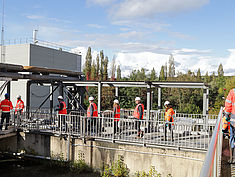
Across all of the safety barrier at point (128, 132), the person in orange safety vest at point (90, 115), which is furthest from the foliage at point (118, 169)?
the person in orange safety vest at point (90, 115)

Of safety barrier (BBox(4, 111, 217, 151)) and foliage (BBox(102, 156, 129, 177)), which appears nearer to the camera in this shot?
safety barrier (BBox(4, 111, 217, 151))

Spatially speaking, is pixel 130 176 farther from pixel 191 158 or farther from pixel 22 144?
pixel 22 144

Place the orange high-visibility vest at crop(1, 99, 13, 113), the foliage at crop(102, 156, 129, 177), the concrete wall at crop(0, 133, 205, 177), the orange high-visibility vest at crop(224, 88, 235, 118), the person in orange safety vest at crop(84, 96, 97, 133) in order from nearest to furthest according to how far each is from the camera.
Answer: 1. the orange high-visibility vest at crop(224, 88, 235, 118)
2. the concrete wall at crop(0, 133, 205, 177)
3. the foliage at crop(102, 156, 129, 177)
4. the person in orange safety vest at crop(84, 96, 97, 133)
5. the orange high-visibility vest at crop(1, 99, 13, 113)

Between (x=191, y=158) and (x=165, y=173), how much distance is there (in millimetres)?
1218

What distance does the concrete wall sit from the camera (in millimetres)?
9414

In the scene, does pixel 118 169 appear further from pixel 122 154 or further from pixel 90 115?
pixel 90 115

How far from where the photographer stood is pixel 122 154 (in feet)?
34.6

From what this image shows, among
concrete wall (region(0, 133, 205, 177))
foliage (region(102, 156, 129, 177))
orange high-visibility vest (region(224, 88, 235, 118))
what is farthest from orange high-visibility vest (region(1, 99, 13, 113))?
orange high-visibility vest (region(224, 88, 235, 118))

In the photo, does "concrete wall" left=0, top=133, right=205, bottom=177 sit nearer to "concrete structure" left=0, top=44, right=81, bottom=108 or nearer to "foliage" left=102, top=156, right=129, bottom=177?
"foliage" left=102, top=156, right=129, bottom=177

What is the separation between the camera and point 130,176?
33.9 ft

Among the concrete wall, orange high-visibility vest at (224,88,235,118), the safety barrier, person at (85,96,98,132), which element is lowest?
the concrete wall

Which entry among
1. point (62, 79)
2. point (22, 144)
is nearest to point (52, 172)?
point (22, 144)

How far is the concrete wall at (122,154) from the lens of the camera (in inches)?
371

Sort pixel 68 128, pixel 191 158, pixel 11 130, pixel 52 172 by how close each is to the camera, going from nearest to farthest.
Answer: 1. pixel 191 158
2. pixel 52 172
3. pixel 68 128
4. pixel 11 130
